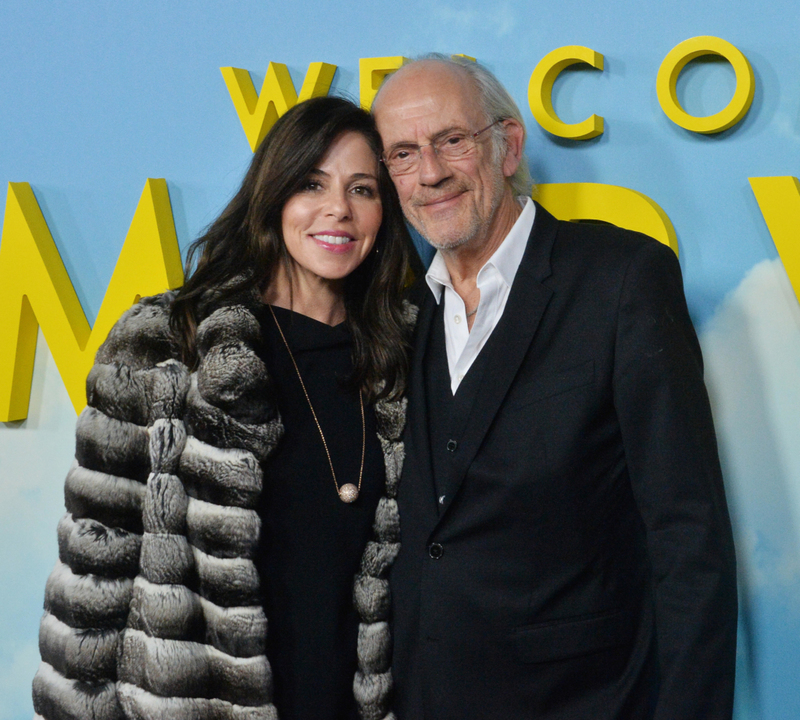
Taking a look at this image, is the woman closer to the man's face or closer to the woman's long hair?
the woman's long hair

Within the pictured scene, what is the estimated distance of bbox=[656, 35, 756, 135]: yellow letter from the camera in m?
1.75

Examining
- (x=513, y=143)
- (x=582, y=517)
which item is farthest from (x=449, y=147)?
(x=582, y=517)

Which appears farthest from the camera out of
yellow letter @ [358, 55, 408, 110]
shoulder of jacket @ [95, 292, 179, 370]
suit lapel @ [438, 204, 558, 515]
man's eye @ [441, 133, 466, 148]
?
yellow letter @ [358, 55, 408, 110]

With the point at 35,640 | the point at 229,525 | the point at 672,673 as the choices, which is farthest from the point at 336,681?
the point at 35,640

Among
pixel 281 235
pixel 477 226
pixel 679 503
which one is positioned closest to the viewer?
pixel 679 503

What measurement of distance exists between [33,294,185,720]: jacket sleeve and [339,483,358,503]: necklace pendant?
40cm

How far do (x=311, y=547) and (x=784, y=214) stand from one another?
3.99ft

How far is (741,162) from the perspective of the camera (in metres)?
1.82

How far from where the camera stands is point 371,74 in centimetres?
210

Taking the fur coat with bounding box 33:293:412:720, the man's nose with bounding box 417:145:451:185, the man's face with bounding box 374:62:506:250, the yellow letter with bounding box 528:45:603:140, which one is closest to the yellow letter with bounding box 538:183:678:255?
the yellow letter with bounding box 528:45:603:140

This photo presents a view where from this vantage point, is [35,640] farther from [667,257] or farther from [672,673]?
[667,257]

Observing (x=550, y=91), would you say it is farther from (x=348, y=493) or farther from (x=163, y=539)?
(x=163, y=539)

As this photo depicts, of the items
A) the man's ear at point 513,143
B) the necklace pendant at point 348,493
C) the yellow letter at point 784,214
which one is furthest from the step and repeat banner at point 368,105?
the necklace pendant at point 348,493

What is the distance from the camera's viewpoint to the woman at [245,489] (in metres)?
1.64
